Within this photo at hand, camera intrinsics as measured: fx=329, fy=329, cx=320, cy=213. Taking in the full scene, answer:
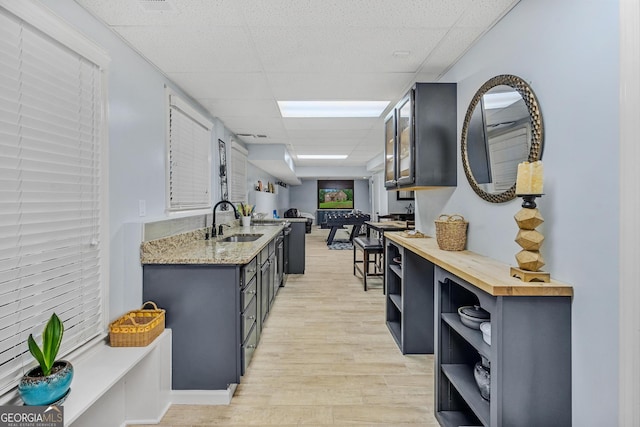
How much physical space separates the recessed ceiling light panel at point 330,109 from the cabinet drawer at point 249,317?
7.44 feet

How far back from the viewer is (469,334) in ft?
5.35

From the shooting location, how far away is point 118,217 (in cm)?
197

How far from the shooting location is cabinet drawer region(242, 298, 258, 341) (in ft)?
7.18

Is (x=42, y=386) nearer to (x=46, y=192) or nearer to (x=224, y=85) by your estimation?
(x=46, y=192)

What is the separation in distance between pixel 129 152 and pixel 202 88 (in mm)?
1121

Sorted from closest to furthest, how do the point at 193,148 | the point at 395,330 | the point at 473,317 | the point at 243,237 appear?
the point at 473,317
the point at 395,330
the point at 193,148
the point at 243,237

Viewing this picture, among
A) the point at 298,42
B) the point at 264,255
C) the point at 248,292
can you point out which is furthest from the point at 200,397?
the point at 298,42

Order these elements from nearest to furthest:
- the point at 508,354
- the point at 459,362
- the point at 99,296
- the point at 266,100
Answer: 1. the point at 508,354
2. the point at 99,296
3. the point at 459,362
4. the point at 266,100

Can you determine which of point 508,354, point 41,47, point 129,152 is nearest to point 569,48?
point 508,354

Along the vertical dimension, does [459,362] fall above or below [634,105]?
below

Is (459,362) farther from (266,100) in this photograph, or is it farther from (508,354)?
(266,100)

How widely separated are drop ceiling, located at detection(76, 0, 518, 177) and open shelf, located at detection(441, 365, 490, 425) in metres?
1.95

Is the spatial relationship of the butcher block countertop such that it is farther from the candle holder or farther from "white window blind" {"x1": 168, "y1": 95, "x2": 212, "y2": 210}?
"white window blind" {"x1": 168, "y1": 95, "x2": 212, "y2": 210}

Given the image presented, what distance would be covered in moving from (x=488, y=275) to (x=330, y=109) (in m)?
3.00
